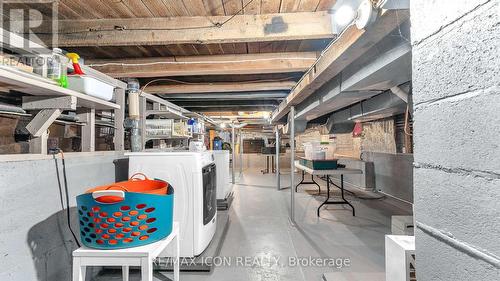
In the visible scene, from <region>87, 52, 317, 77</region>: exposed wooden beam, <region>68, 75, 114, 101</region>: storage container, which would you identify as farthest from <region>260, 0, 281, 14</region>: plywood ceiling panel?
<region>68, 75, 114, 101</region>: storage container

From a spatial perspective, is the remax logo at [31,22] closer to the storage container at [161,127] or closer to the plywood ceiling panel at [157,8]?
the plywood ceiling panel at [157,8]

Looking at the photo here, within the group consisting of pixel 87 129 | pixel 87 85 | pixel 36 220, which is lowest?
pixel 36 220

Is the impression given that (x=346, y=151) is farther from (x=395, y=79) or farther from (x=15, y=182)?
(x=15, y=182)

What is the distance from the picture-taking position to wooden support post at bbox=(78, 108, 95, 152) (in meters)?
2.31

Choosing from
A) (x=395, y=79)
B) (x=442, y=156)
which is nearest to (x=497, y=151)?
(x=442, y=156)

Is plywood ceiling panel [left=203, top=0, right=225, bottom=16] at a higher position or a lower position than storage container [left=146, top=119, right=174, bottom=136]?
higher

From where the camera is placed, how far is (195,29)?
2230 millimetres

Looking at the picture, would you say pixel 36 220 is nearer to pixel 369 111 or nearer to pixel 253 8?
pixel 253 8

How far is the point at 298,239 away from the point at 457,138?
8.50 ft

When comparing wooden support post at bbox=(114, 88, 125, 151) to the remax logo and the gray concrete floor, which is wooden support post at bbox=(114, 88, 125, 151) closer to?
the remax logo

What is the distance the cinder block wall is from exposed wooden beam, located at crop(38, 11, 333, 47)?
135 centimetres

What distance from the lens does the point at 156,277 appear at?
2131mm

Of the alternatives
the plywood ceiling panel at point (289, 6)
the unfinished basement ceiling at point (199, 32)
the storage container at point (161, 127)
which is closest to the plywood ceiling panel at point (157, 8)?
the unfinished basement ceiling at point (199, 32)

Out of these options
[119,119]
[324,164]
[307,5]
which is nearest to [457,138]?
[307,5]
